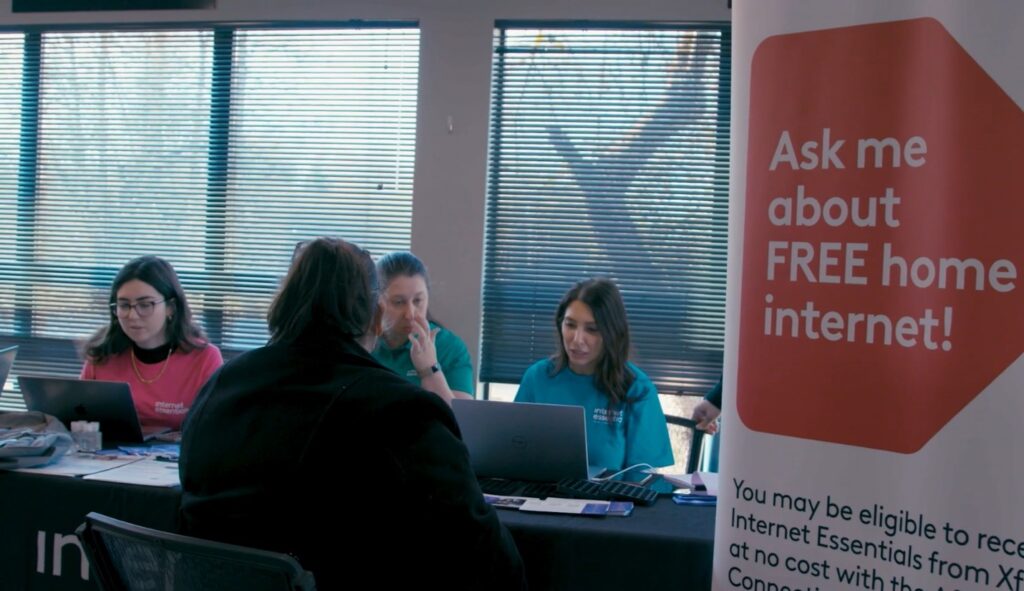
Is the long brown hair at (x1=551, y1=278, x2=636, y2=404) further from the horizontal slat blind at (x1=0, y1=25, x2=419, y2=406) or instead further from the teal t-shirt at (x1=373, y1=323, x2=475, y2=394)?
the horizontal slat blind at (x1=0, y1=25, x2=419, y2=406)

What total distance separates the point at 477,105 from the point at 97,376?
1872 mm

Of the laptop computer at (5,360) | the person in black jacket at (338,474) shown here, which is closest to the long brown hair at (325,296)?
the person in black jacket at (338,474)

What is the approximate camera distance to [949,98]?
129 centimetres

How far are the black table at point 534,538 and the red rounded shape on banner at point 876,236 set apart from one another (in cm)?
50

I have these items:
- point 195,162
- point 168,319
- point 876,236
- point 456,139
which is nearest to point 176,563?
point 876,236

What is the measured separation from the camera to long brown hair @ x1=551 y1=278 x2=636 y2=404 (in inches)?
111

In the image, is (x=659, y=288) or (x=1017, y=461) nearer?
(x=1017, y=461)

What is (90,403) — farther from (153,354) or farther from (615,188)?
(615,188)

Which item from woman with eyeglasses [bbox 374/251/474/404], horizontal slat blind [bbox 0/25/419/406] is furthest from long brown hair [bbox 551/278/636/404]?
horizontal slat blind [bbox 0/25/419/406]

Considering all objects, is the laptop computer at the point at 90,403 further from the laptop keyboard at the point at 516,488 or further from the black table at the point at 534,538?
the laptop keyboard at the point at 516,488

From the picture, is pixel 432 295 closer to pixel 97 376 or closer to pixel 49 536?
pixel 97 376

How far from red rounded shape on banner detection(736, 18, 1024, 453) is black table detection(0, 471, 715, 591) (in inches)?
19.6

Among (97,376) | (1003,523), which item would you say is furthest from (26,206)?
(1003,523)

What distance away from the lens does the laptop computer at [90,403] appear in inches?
100
